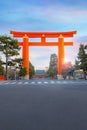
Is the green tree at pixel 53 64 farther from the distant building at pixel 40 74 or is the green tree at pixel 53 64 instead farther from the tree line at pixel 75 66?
the distant building at pixel 40 74

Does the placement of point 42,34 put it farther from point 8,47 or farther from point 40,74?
point 40,74

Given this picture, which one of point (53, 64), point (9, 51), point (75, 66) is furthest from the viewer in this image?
point (53, 64)

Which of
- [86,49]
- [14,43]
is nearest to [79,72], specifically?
[86,49]

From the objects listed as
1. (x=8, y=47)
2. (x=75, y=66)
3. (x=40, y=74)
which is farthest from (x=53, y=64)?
(x=40, y=74)

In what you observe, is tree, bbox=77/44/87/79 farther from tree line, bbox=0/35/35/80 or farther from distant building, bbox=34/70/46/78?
Answer: distant building, bbox=34/70/46/78

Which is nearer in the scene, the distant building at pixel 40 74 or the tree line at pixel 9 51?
the tree line at pixel 9 51

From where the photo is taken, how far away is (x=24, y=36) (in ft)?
177

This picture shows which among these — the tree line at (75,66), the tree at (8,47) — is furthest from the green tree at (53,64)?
the tree at (8,47)

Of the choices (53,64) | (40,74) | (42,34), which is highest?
(42,34)

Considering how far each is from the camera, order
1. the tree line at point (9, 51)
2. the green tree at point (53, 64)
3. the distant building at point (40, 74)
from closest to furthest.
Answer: the tree line at point (9, 51) < the green tree at point (53, 64) < the distant building at point (40, 74)

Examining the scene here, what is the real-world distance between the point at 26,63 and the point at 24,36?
5181 mm

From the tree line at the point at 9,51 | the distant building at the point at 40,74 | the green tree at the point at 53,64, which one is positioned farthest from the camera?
the distant building at the point at 40,74

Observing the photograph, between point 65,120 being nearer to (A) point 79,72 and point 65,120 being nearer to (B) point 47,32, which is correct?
(B) point 47,32

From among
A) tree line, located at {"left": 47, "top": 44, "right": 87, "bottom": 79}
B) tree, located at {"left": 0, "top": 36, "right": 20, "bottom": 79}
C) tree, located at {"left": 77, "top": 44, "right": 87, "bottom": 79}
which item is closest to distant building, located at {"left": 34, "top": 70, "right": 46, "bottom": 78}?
tree line, located at {"left": 47, "top": 44, "right": 87, "bottom": 79}
